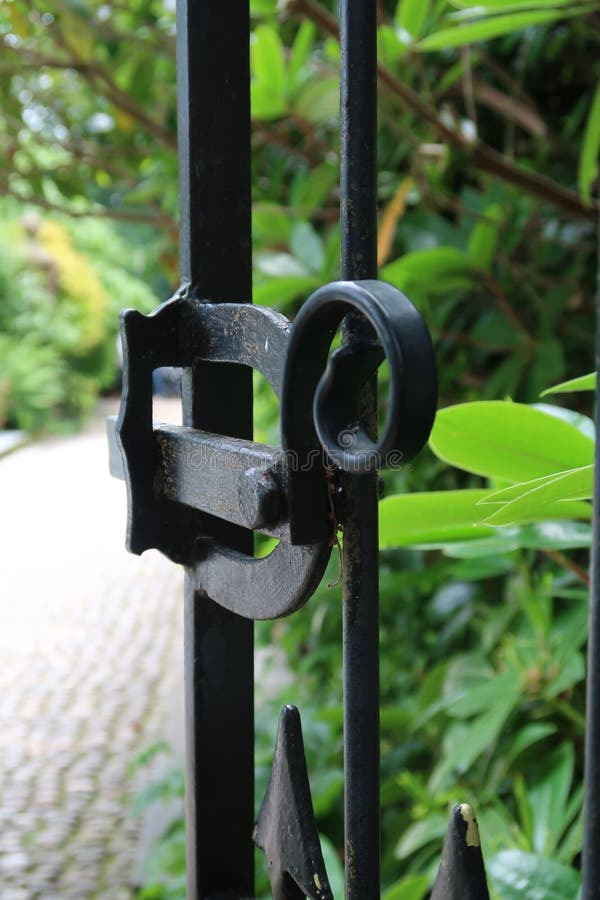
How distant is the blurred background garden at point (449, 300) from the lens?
0.82 m

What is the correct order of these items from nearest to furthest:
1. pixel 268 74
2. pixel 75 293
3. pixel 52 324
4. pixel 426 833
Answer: pixel 426 833
pixel 268 74
pixel 52 324
pixel 75 293

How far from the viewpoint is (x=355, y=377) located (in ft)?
1.15

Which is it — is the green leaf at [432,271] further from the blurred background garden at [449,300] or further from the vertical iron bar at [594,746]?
the vertical iron bar at [594,746]

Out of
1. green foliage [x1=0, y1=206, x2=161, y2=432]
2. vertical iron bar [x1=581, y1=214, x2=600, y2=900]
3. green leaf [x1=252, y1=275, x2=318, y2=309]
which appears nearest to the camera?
vertical iron bar [x1=581, y1=214, x2=600, y2=900]

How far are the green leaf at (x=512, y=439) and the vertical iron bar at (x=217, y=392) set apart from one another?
6.3 inches

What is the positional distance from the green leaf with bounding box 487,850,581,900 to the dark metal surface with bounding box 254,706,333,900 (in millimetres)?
422

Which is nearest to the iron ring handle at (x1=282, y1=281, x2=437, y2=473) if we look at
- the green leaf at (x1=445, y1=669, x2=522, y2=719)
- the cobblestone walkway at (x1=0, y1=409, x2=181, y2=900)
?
the green leaf at (x1=445, y1=669, x2=522, y2=719)

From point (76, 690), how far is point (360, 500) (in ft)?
11.7

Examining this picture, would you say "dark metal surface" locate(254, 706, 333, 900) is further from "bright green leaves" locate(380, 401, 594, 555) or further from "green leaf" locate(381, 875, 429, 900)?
"green leaf" locate(381, 875, 429, 900)

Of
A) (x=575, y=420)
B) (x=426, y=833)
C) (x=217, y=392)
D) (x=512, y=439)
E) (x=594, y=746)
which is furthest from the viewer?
(x=426, y=833)

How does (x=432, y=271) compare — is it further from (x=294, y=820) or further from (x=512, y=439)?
(x=294, y=820)

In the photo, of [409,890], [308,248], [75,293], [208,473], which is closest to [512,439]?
[208,473]

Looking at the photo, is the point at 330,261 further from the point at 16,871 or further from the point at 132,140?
the point at 16,871

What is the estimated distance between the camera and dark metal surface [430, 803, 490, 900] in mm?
363
